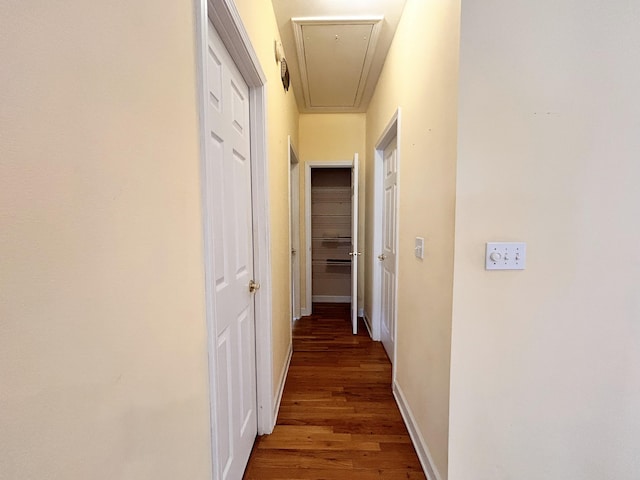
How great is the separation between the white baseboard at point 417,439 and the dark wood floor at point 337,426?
36 millimetres

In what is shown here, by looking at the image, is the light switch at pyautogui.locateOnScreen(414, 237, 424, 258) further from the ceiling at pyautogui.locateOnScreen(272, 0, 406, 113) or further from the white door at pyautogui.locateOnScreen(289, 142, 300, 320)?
the white door at pyautogui.locateOnScreen(289, 142, 300, 320)

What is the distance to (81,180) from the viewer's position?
1.38 feet

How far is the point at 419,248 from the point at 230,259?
39.8 inches

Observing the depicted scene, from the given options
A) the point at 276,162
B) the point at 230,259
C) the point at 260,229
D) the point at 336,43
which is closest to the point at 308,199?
the point at 276,162

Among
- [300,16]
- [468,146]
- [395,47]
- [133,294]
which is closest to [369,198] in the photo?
[395,47]

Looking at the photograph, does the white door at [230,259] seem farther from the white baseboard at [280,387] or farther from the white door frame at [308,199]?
the white door frame at [308,199]

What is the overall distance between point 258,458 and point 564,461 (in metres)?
1.44

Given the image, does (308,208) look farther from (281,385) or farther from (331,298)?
(281,385)

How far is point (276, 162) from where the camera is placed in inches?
76.3

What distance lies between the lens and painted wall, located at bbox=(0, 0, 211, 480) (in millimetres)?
341

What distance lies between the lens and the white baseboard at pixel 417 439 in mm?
1320

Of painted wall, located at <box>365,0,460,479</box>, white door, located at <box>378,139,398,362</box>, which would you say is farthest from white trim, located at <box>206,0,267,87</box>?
white door, located at <box>378,139,398,362</box>

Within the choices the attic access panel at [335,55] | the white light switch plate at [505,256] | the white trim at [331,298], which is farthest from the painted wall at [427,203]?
the white trim at [331,298]

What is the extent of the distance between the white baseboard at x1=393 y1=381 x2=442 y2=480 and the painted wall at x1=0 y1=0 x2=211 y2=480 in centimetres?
120
